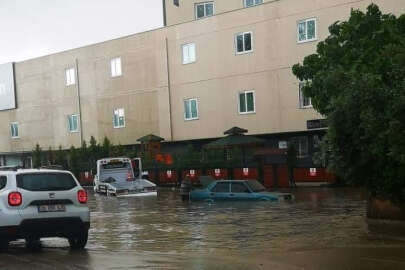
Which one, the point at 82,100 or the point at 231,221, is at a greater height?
the point at 82,100

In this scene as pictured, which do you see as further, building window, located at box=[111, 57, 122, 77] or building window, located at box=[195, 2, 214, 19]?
building window, located at box=[111, 57, 122, 77]

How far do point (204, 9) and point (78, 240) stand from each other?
3528cm

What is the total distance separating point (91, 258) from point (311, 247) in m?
4.16

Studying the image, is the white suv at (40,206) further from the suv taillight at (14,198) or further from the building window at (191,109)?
the building window at (191,109)

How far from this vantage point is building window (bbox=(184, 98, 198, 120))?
4325 cm

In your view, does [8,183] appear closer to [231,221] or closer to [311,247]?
[311,247]

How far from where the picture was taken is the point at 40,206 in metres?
13.2

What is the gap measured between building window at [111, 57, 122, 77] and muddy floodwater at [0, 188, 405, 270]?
24988mm

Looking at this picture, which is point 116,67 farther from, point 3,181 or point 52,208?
point 52,208

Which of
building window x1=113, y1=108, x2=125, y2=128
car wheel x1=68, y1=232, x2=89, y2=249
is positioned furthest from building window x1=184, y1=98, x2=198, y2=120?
car wheel x1=68, y1=232, x2=89, y2=249

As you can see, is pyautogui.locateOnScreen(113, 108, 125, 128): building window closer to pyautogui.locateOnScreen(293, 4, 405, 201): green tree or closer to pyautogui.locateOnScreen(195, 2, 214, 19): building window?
pyautogui.locateOnScreen(195, 2, 214, 19): building window

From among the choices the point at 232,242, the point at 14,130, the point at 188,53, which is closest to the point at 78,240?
the point at 232,242

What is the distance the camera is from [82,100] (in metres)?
51.2

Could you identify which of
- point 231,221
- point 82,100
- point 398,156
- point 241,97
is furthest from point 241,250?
point 82,100
